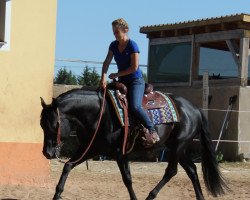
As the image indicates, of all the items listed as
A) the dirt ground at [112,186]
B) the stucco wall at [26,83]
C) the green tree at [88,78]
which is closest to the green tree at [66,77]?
the green tree at [88,78]

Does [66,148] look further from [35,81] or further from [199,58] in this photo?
[35,81]

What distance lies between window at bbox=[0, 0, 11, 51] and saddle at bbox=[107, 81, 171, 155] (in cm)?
202

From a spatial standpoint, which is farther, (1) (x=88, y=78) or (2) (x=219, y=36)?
(1) (x=88, y=78)

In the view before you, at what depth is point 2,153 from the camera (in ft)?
29.3

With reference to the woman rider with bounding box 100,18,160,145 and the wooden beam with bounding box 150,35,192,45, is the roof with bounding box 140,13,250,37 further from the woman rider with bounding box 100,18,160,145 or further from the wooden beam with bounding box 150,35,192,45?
the woman rider with bounding box 100,18,160,145

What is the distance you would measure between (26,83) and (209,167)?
304 cm

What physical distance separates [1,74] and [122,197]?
2.58 metres

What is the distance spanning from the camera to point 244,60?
54.5 ft

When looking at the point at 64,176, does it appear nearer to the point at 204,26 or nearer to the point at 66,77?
the point at 204,26

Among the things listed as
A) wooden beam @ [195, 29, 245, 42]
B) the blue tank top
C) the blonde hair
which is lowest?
the blue tank top

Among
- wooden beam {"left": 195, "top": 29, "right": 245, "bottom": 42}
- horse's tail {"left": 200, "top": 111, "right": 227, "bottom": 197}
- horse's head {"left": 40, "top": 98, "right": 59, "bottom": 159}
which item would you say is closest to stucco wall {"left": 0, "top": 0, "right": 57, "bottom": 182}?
horse's head {"left": 40, "top": 98, "right": 59, "bottom": 159}

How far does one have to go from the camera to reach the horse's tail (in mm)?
8570

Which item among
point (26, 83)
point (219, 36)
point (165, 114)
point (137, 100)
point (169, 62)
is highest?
point (219, 36)

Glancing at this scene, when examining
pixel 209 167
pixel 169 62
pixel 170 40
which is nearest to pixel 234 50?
pixel 170 40
